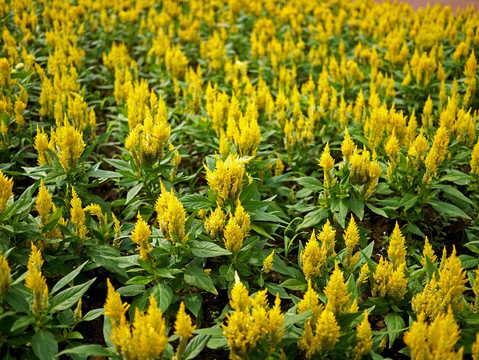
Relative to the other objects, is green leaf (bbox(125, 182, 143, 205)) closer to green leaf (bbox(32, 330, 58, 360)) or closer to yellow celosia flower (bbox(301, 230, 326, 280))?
green leaf (bbox(32, 330, 58, 360))

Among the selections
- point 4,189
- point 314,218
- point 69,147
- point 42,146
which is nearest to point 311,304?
point 314,218

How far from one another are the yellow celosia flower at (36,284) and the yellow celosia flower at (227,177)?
1.08 meters

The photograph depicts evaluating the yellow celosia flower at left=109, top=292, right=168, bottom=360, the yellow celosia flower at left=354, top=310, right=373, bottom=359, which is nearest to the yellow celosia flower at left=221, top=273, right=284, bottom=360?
the yellow celosia flower at left=109, top=292, right=168, bottom=360

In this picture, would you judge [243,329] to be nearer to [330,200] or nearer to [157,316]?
[157,316]

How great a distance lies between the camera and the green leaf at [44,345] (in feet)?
6.56

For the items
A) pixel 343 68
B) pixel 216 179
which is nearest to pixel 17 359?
pixel 216 179

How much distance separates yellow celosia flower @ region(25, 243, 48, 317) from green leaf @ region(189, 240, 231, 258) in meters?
0.81

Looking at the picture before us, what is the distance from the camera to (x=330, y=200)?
10.5 feet

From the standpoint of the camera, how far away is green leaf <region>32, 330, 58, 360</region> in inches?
78.7

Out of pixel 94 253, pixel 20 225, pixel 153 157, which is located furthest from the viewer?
pixel 153 157

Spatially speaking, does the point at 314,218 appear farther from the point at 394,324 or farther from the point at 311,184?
the point at 394,324

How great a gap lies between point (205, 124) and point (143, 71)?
2692mm

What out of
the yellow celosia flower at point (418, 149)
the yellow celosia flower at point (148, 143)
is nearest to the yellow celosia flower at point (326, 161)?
the yellow celosia flower at point (418, 149)

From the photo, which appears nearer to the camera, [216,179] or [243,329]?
[243,329]
